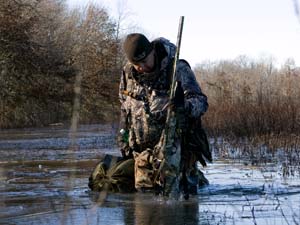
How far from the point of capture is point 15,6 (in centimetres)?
3016

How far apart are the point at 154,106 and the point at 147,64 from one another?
534 mm

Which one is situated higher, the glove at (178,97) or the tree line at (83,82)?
the tree line at (83,82)

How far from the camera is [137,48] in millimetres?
6875

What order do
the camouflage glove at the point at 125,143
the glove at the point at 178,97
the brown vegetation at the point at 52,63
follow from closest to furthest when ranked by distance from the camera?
the glove at the point at 178,97 < the camouflage glove at the point at 125,143 < the brown vegetation at the point at 52,63

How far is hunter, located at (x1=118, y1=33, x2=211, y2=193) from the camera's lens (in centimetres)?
709

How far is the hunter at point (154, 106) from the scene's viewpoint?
709 centimetres

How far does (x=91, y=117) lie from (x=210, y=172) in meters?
29.4

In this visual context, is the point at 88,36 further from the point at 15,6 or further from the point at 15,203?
the point at 15,203

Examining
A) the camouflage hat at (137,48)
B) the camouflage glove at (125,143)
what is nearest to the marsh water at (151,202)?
the camouflage glove at (125,143)

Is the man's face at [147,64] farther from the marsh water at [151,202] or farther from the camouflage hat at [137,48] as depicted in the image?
the marsh water at [151,202]

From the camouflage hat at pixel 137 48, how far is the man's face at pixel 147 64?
0.07 meters

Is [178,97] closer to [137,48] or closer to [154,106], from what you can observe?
[154,106]

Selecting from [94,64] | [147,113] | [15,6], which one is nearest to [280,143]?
[147,113]

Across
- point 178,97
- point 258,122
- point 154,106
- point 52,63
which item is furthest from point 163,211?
point 52,63
